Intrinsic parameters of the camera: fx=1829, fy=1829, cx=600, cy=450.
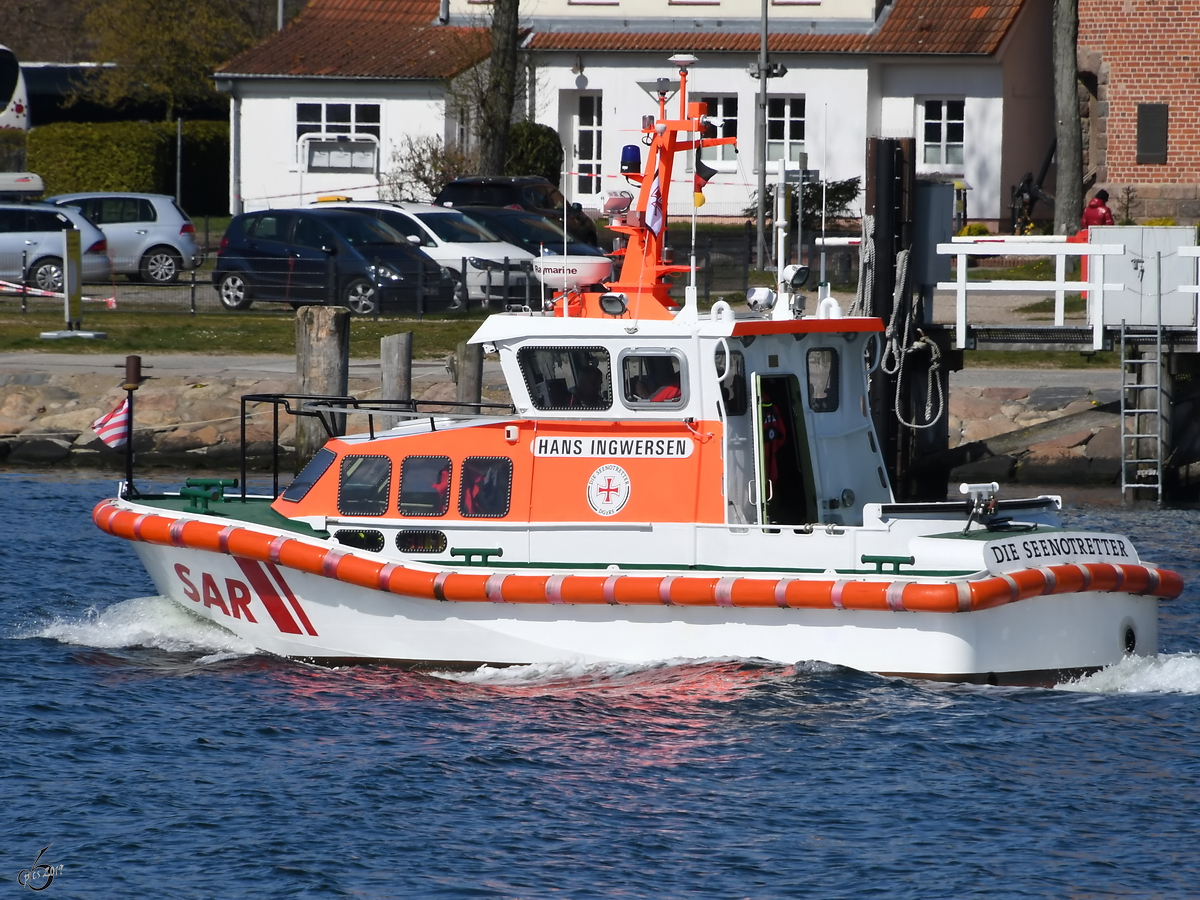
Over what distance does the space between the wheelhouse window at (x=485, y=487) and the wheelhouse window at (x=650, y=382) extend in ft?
2.87

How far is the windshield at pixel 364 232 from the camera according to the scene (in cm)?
2484

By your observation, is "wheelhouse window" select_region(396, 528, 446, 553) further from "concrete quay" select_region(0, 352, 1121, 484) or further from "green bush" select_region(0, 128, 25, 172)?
"green bush" select_region(0, 128, 25, 172)

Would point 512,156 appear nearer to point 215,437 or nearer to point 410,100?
point 410,100

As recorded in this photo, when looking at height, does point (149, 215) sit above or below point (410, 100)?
below

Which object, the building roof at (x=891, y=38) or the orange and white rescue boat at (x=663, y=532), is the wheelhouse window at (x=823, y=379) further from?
the building roof at (x=891, y=38)

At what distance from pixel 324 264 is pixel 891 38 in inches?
624

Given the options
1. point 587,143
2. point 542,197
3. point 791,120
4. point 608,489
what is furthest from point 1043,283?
point 587,143

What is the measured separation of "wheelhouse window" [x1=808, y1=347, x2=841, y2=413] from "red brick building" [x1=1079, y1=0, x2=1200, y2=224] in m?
23.1

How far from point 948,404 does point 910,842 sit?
10837 mm

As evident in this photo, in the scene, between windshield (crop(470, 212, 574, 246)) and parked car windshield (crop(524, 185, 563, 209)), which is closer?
windshield (crop(470, 212, 574, 246))

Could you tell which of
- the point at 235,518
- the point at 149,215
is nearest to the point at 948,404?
the point at 235,518

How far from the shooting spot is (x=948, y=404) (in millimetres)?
19062

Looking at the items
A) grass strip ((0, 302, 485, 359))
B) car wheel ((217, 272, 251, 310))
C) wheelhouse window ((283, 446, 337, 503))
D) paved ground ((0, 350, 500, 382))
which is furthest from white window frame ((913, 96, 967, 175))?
wheelhouse window ((283, 446, 337, 503))

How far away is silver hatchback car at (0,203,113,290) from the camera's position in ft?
85.0
